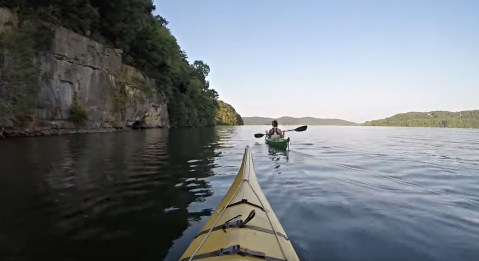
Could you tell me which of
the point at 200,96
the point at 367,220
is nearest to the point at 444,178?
the point at 367,220

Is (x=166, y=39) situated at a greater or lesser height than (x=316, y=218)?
greater

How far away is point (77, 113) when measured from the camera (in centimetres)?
3347

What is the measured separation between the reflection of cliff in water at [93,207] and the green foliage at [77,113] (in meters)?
21.7

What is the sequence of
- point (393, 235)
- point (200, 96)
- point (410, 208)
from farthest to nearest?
point (200, 96), point (410, 208), point (393, 235)

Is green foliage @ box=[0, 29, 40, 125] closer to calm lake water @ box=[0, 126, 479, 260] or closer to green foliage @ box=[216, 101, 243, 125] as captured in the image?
calm lake water @ box=[0, 126, 479, 260]

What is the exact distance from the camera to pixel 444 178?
11.7 m

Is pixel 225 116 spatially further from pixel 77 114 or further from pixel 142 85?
pixel 77 114

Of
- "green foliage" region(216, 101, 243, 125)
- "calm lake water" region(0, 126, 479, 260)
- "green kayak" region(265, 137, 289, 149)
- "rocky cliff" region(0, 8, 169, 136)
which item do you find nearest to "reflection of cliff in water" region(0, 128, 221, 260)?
"calm lake water" region(0, 126, 479, 260)

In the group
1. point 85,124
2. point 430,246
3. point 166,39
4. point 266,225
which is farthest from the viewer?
point 166,39

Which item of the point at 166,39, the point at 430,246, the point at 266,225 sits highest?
the point at 166,39

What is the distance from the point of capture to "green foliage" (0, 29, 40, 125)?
23.5m

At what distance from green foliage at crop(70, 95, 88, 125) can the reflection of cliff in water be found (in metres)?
21.7

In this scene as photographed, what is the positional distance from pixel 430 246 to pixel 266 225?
321cm

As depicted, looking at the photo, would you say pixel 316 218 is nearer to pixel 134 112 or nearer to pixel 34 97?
pixel 34 97
